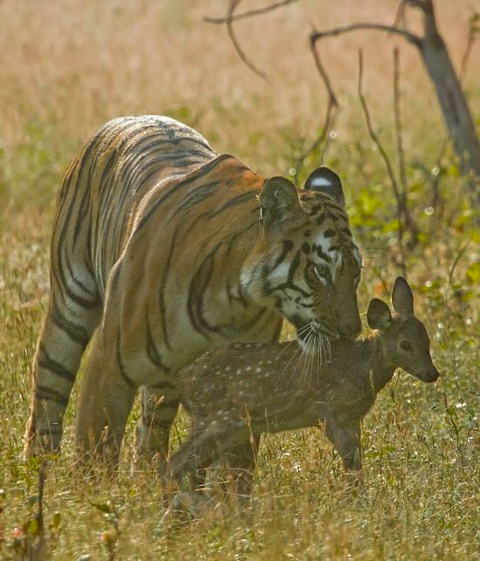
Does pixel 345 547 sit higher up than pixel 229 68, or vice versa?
pixel 229 68

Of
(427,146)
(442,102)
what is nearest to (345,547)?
(442,102)

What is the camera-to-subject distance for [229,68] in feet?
64.2

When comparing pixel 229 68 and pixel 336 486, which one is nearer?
pixel 336 486

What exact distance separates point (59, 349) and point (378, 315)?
1778mm

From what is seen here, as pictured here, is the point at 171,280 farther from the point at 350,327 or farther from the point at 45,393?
the point at 45,393

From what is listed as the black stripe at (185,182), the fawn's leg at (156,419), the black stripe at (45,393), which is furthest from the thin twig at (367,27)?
the fawn's leg at (156,419)

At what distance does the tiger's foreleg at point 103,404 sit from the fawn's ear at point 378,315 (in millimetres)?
1030

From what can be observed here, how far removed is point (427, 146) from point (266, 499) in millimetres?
10034

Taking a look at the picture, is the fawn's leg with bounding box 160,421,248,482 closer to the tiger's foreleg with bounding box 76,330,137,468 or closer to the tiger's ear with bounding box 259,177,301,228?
the tiger's foreleg with bounding box 76,330,137,468

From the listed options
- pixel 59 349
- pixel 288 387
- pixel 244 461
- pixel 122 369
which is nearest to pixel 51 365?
pixel 59 349

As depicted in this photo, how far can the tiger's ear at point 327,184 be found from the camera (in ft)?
21.9

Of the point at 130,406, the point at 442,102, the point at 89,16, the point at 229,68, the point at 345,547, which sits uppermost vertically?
the point at 89,16

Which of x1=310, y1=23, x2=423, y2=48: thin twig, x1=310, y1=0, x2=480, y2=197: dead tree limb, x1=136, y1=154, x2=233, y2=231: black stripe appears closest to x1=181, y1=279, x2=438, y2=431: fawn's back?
x1=136, y1=154, x2=233, y2=231: black stripe

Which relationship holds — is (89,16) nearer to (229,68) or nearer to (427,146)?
(229,68)
